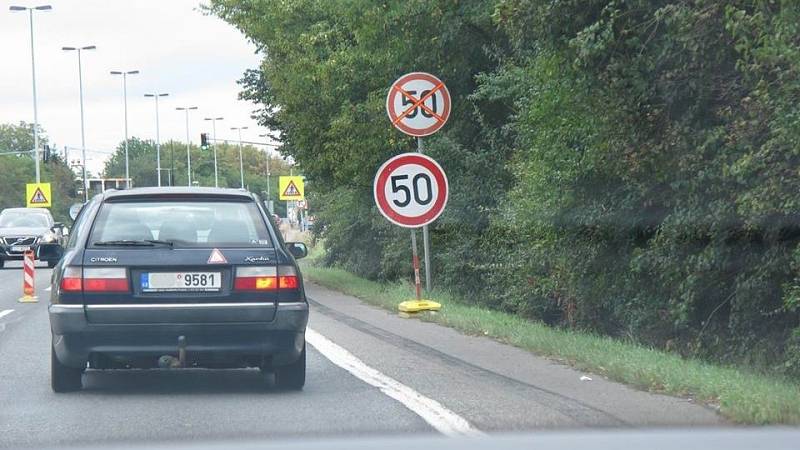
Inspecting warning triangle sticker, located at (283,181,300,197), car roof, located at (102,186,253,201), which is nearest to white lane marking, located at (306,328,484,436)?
car roof, located at (102,186,253,201)

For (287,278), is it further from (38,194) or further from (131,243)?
(38,194)

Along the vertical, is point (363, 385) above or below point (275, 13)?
below

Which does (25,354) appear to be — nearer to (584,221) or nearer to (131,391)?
(131,391)

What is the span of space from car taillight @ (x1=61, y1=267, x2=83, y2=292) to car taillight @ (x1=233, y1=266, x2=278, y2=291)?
1.11 meters

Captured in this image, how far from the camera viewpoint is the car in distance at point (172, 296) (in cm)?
966

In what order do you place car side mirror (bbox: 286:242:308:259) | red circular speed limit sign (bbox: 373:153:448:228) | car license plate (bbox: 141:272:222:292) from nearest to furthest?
1. car license plate (bbox: 141:272:222:292)
2. car side mirror (bbox: 286:242:308:259)
3. red circular speed limit sign (bbox: 373:153:448:228)

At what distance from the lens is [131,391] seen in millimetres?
10352

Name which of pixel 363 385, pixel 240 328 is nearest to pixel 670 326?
pixel 363 385

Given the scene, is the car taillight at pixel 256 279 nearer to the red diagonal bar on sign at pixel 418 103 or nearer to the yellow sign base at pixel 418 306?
the yellow sign base at pixel 418 306

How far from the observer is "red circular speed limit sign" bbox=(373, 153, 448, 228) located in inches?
668

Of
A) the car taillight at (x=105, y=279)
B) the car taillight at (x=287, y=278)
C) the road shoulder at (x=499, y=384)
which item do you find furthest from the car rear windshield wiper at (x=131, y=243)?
the road shoulder at (x=499, y=384)

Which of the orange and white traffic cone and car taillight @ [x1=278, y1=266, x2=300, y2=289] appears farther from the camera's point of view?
the orange and white traffic cone

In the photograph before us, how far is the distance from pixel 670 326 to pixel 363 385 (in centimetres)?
533

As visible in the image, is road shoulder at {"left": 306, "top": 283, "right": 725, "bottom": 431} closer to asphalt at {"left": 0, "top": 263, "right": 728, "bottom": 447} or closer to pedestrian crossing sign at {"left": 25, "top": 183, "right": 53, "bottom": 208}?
asphalt at {"left": 0, "top": 263, "right": 728, "bottom": 447}
